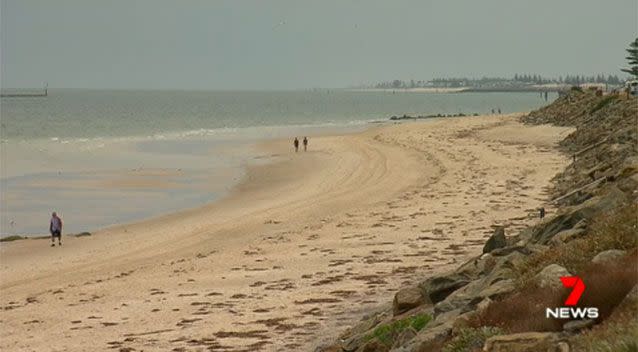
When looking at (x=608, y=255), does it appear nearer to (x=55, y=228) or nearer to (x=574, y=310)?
(x=574, y=310)

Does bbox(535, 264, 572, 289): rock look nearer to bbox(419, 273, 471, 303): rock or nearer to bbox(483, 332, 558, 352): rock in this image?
bbox(483, 332, 558, 352): rock

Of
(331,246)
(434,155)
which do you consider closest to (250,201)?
(331,246)

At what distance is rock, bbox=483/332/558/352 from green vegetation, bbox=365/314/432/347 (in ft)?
9.29

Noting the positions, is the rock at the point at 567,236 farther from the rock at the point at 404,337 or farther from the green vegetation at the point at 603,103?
the green vegetation at the point at 603,103

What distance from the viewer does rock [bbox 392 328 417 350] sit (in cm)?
944

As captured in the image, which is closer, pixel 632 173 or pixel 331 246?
pixel 632 173

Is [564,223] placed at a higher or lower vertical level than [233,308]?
higher

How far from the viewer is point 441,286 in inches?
469

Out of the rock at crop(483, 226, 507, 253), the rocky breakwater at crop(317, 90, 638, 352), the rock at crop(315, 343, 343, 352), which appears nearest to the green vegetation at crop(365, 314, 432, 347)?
the rocky breakwater at crop(317, 90, 638, 352)

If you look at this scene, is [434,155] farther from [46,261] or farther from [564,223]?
[564,223]

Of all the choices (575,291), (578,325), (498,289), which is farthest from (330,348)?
(578,325)

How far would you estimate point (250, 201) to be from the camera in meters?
36.3

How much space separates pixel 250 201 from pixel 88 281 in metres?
15.8

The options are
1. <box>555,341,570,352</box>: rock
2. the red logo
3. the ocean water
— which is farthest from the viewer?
the ocean water
